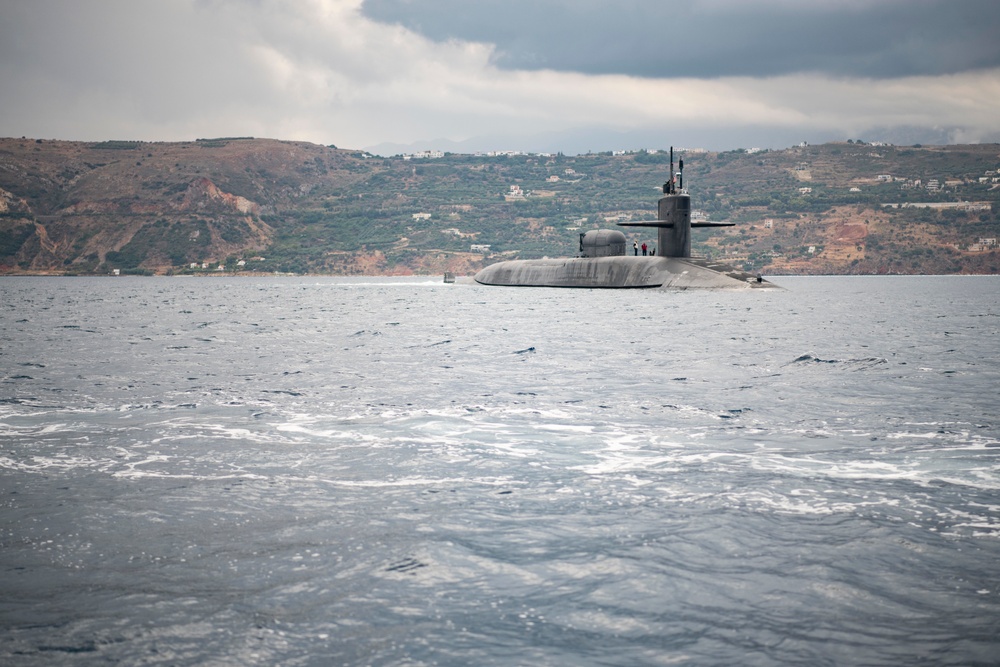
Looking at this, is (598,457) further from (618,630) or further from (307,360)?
(307,360)

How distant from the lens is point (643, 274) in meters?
80.4

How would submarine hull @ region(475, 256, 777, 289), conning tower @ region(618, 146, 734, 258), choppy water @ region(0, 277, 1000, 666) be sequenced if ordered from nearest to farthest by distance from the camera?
choppy water @ region(0, 277, 1000, 666) → conning tower @ region(618, 146, 734, 258) → submarine hull @ region(475, 256, 777, 289)

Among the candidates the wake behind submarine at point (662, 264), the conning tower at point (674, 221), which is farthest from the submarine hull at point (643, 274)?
the conning tower at point (674, 221)

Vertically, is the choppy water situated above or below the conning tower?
below

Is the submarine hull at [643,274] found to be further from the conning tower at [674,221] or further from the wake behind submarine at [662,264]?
the conning tower at [674,221]

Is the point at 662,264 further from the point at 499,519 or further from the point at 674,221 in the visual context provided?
the point at 499,519

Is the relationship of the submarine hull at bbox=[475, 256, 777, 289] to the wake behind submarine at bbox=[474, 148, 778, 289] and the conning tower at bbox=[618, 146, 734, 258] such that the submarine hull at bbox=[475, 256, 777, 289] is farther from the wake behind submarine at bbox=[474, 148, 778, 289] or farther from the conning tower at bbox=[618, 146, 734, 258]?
the conning tower at bbox=[618, 146, 734, 258]

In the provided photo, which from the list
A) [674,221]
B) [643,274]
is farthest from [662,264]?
[674,221]

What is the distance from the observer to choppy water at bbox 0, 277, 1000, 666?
277 inches

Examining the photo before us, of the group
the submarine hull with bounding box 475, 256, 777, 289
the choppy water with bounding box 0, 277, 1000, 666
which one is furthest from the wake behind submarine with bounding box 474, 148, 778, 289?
the choppy water with bounding box 0, 277, 1000, 666

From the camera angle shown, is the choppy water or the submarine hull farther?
the submarine hull

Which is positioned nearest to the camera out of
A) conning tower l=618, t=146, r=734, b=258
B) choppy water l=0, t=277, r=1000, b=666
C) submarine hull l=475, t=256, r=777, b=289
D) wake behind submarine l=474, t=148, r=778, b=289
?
choppy water l=0, t=277, r=1000, b=666

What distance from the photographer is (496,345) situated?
117 ft

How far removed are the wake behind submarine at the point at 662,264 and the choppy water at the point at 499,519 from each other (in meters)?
54.2
